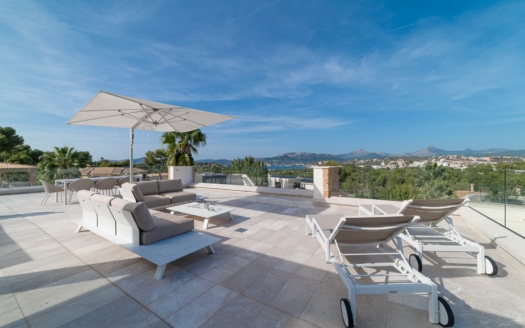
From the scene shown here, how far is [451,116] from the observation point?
2472 centimetres

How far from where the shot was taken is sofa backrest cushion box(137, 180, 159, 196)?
554cm

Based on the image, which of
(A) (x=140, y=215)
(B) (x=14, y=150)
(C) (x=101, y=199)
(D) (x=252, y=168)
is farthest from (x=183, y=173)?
(B) (x=14, y=150)

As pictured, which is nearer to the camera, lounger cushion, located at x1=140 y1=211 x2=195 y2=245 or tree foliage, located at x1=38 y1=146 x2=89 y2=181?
lounger cushion, located at x1=140 y1=211 x2=195 y2=245

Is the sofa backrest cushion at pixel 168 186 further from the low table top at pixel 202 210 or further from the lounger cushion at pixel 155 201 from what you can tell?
the low table top at pixel 202 210

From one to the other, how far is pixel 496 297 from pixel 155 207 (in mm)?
6053

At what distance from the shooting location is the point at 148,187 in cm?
567

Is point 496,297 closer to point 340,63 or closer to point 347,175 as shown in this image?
point 347,175

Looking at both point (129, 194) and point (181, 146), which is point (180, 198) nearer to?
point (129, 194)

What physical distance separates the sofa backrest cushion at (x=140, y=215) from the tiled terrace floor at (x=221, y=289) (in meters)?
0.57

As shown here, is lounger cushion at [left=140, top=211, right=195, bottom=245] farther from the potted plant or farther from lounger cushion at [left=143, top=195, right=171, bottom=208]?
the potted plant

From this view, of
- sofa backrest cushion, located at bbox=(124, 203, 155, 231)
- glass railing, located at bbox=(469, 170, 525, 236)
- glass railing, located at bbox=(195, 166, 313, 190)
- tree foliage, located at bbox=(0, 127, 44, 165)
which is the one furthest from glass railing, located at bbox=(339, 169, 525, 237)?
tree foliage, located at bbox=(0, 127, 44, 165)

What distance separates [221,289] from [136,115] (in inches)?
216

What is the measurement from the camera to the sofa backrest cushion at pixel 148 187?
5.54 metres

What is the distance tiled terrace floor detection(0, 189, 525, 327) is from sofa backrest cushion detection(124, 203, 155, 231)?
569 mm
